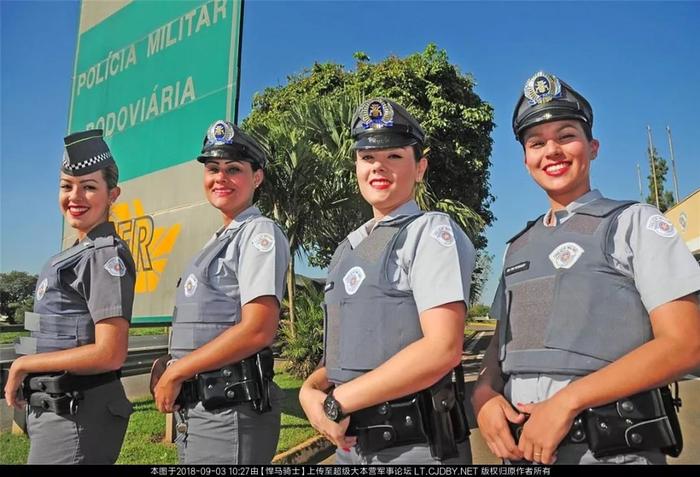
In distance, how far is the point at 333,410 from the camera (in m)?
1.54

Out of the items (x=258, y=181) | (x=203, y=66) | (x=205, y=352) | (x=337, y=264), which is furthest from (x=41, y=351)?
(x=203, y=66)

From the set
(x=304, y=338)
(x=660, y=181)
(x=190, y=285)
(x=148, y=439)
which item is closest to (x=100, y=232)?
(x=190, y=285)

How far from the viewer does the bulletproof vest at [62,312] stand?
221 centimetres

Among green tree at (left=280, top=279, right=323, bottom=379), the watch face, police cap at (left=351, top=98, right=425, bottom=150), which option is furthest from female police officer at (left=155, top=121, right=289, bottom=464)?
green tree at (left=280, top=279, right=323, bottom=379)

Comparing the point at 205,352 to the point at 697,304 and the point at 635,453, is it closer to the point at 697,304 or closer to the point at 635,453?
the point at 635,453

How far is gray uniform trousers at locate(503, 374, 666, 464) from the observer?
138 centimetres

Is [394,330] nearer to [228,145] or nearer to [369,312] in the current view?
[369,312]

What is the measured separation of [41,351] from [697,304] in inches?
100

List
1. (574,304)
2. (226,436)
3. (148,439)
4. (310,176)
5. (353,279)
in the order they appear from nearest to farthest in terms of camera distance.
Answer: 1. (574,304)
2. (353,279)
3. (226,436)
4. (148,439)
5. (310,176)

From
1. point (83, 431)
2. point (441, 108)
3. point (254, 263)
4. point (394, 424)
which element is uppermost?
point (441, 108)

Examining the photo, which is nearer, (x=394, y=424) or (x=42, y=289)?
(x=394, y=424)

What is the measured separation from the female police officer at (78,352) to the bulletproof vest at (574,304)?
164 cm

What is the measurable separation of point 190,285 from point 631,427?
176 centimetres

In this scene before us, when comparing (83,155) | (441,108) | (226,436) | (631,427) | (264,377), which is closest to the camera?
(631,427)
